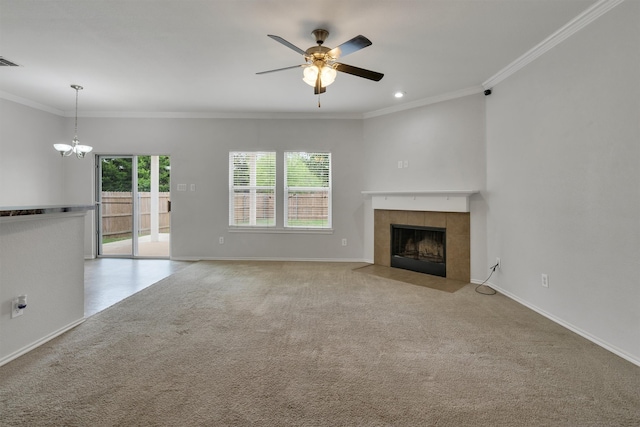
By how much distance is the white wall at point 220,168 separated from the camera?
5.22 metres

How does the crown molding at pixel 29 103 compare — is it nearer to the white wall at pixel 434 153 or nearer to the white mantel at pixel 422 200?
the white wall at pixel 434 153

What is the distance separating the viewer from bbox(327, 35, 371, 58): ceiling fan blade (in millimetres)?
2172

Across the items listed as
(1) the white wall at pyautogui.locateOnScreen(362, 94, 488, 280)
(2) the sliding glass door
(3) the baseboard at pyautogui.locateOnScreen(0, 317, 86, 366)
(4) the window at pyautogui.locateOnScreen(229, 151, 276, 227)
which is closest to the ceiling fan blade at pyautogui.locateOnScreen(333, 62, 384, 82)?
(1) the white wall at pyautogui.locateOnScreen(362, 94, 488, 280)

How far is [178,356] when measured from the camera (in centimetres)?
203

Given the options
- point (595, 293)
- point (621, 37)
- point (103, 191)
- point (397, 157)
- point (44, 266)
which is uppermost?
point (621, 37)

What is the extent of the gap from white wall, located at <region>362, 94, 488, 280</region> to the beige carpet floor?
1675 mm

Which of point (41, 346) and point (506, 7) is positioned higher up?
point (506, 7)

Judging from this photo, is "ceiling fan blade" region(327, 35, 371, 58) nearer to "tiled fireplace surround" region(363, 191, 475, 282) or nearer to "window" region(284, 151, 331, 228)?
"tiled fireplace surround" region(363, 191, 475, 282)

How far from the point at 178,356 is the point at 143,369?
0.22m

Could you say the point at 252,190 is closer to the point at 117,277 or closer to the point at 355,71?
the point at 117,277

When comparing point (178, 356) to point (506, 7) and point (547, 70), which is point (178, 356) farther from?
point (547, 70)

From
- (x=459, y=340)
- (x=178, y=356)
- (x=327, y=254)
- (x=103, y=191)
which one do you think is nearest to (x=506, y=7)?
(x=459, y=340)

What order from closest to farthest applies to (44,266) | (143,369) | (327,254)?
1. (143,369)
2. (44,266)
3. (327,254)

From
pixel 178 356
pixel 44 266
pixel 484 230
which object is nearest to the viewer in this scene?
pixel 178 356
